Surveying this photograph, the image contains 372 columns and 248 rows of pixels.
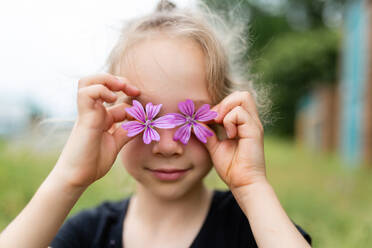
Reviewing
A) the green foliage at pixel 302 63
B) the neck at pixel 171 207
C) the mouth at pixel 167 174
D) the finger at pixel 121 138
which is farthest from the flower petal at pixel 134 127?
the green foliage at pixel 302 63

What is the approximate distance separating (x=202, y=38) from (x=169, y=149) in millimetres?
582

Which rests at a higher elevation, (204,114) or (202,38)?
(202,38)

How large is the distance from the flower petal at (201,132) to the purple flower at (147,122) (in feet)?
0.51

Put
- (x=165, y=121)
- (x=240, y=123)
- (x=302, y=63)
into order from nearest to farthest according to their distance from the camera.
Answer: (x=165, y=121), (x=240, y=123), (x=302, y=63)

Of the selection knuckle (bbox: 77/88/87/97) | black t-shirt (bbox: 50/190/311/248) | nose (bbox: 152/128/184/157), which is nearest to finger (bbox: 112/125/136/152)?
nose (bbox: 152/128/184/157)

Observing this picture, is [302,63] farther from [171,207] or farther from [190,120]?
[190,120]

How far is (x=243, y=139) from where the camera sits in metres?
1.77

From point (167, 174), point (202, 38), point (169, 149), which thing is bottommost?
point (167, 174)

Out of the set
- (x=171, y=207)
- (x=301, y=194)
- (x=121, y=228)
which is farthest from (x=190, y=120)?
(x=301, y=194)

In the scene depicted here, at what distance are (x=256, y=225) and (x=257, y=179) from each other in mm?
195

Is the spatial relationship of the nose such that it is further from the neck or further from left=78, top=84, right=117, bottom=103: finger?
the neck

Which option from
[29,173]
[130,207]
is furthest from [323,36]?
[130,207]

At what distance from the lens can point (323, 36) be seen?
64.4ft

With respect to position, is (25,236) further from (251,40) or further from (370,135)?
(370,135)
